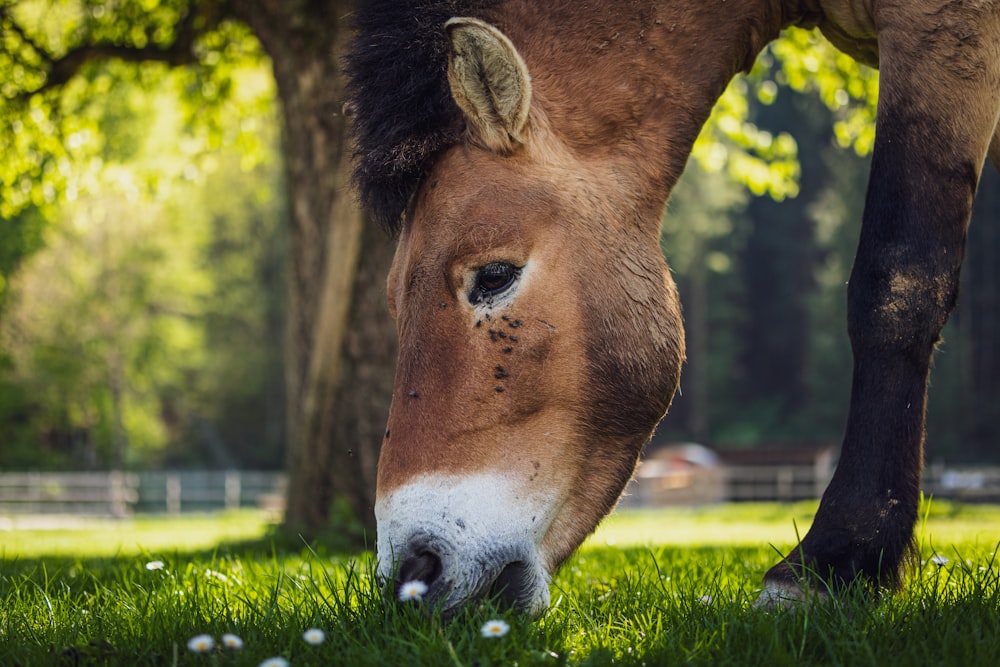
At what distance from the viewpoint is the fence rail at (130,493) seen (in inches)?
1025

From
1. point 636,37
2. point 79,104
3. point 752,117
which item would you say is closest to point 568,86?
point 636,37

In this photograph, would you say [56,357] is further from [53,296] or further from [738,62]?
[738,62]

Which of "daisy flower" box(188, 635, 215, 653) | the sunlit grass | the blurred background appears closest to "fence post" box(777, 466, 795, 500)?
the blurred background

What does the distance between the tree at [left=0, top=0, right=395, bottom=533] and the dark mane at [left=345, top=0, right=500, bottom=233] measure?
90.6 inches

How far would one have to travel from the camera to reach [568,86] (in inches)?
128

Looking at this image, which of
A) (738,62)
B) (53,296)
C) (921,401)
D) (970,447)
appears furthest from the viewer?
(970,447)

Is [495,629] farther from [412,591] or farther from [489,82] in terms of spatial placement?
[489,82]

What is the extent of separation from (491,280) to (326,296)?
408 cm

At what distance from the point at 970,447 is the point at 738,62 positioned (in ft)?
128

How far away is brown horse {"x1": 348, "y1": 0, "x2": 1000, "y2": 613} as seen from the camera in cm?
262

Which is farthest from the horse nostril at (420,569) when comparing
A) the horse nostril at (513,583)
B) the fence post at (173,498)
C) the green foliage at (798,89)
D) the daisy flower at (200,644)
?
the fence post at (173,498)

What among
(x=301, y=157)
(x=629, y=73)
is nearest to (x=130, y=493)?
(x=301, y=157)

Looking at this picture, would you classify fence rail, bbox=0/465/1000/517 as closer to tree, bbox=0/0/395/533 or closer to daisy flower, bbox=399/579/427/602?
tree, bbox=0/0/395/533

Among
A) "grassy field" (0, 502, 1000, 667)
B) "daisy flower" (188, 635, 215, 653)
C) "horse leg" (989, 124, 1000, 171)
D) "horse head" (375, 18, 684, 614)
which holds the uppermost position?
"horse leg" (989, 124, 1000, 171)
